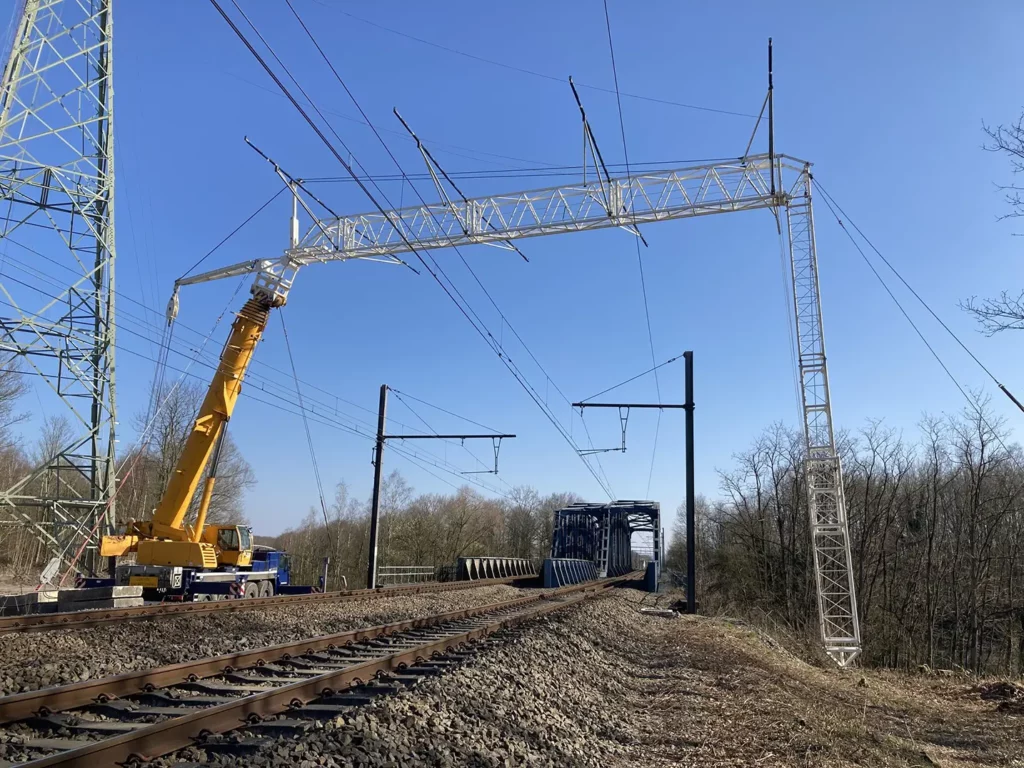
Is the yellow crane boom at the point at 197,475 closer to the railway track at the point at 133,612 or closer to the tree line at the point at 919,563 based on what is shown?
the railway track at the point at 133,612

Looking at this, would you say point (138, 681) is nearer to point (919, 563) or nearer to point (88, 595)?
point (88, 595)

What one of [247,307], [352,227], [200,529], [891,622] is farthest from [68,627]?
[891,622]

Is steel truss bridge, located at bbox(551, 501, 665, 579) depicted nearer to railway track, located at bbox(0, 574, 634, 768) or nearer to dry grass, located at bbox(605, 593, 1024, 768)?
dry grass, located at bbox(605, 593, 1024, 768)

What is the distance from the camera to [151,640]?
33.9ft

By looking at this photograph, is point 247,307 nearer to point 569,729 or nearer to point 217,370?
point 217,370

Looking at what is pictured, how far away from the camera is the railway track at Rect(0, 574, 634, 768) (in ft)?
16.4

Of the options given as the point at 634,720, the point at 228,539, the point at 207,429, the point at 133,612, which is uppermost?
the point at 207,429

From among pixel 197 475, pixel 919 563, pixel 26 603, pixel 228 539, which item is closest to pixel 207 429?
pixel 197 475

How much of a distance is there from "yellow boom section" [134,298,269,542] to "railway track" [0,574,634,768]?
9.81m

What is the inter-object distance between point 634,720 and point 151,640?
23.9 ft

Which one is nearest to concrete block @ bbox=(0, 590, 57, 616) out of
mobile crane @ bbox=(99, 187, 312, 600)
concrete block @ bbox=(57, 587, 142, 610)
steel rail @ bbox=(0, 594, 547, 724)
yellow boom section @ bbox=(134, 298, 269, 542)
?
concrete block @ bbox=(57, 587, 142, 610)

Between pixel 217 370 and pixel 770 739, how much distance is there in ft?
52.4

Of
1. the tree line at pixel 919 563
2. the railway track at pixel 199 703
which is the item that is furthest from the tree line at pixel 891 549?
the railway track at pixel 199 703

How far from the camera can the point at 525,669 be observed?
359 inches
